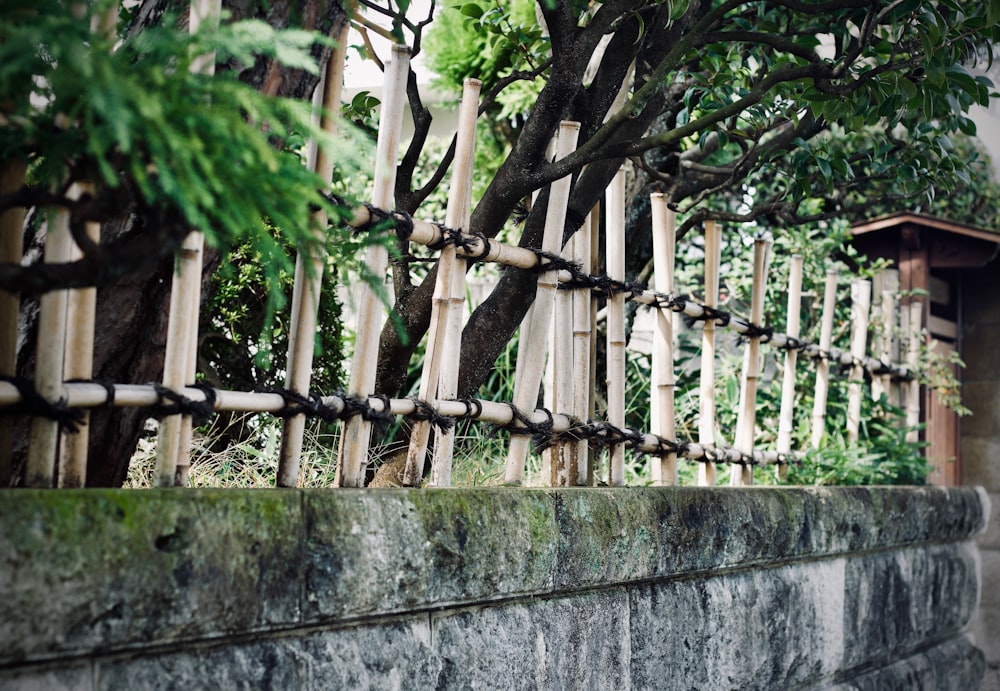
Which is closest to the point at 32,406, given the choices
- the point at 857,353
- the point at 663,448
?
the point at 663,448

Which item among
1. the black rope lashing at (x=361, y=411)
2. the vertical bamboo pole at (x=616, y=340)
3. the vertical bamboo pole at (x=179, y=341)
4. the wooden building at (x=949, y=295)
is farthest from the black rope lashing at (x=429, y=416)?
the wooden building at (x=949, y=295)

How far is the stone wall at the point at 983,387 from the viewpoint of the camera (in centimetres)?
802

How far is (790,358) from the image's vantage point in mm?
5031

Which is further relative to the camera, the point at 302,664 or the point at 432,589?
the point at 432,589

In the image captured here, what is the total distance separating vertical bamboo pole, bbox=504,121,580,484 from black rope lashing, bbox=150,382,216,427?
3.77 ft

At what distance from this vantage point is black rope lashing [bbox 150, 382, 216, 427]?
194cm

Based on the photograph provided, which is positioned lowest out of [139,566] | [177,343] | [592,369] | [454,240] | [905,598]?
[905,598]

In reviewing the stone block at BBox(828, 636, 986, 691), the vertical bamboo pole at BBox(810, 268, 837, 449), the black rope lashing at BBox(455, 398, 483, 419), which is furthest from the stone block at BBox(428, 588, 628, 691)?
the vertical bamboo pole at BBox(810, 268, 837, 449)

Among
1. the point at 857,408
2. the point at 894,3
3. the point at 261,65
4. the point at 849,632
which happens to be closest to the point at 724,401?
the point at 857,408

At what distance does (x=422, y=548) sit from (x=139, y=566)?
2.10 feet

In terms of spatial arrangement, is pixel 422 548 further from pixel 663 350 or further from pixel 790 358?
pixel 790 358

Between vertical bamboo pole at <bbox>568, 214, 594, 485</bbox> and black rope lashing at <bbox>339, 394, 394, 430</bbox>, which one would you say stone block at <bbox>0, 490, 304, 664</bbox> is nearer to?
black rope lashing at <bbox>339, 394, 394, 430</bbox>

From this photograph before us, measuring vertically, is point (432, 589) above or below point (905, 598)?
above

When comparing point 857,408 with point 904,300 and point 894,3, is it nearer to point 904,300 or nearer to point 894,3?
point 904,300
